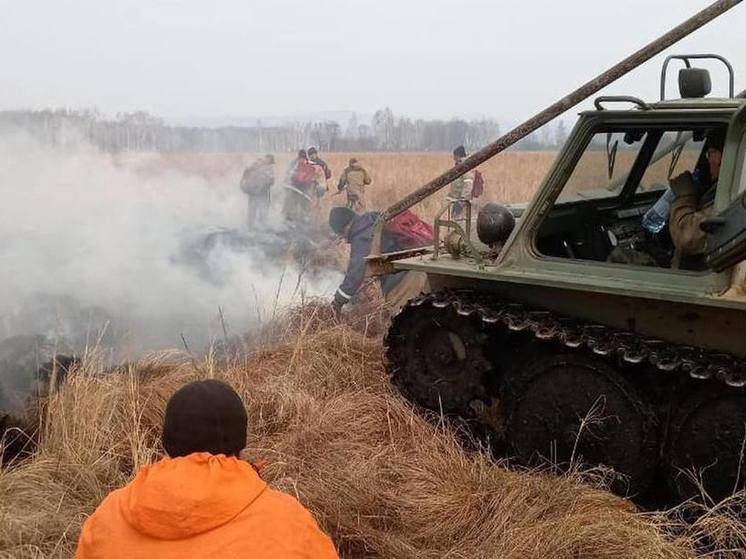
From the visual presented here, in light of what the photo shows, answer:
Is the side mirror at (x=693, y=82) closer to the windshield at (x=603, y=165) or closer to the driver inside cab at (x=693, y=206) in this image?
the windshield at (x=603, y=165)

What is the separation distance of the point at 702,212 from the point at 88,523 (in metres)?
3.32

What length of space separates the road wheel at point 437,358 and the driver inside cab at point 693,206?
3.73ft

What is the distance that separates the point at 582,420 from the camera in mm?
4762

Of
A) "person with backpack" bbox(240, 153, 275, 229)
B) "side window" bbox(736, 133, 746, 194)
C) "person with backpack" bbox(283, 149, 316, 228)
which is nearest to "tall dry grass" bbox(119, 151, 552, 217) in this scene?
"person with backpack" bbox(283, 149, 316, 228)

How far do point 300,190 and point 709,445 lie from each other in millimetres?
12489

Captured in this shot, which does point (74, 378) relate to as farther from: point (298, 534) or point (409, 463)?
point (298, 534)

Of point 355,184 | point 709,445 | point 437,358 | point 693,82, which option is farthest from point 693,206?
point 355,184

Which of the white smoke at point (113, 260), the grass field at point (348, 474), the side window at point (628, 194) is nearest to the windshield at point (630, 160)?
the side window at point (628, 194)

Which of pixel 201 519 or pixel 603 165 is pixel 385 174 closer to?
pixel 603 165

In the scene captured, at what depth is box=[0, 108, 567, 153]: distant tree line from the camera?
15.0 metres

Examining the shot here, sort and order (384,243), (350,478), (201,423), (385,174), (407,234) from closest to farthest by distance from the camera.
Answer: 1. (201,423)
2. (350,478)
3. (407,234)
4. (384,243)
5. (385,174)

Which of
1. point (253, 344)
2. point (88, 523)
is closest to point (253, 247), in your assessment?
point (253, 344)

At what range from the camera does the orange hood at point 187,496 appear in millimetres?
2287

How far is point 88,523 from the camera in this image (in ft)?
8.22
